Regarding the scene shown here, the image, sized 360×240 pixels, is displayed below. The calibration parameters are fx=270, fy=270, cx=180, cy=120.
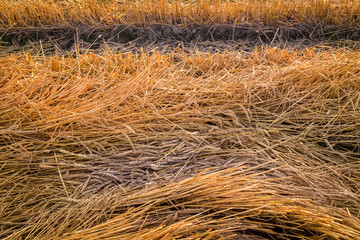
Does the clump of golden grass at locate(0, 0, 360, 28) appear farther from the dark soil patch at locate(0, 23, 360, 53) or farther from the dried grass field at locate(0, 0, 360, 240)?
the dried grass field at locate(0, 0, 360, 240)

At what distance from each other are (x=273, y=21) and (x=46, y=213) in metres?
3.49

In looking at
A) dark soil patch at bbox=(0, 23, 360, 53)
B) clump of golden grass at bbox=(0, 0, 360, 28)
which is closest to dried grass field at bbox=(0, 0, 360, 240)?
dark soil patch at bbox=(0, 23, 360, 53)

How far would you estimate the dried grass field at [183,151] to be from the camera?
1.03m

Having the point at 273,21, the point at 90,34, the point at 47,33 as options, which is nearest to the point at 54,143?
the point at 90,34

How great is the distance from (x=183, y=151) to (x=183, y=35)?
240 cm

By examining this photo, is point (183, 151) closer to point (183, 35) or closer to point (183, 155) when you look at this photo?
point (183, 155)

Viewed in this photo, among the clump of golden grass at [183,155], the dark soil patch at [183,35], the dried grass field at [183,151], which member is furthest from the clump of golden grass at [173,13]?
the clump of golden grass at [183,155]

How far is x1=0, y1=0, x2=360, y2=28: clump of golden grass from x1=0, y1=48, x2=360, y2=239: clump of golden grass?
165 cm

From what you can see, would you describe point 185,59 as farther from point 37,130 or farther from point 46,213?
point 46,213

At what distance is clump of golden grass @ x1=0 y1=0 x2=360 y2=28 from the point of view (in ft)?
11.5

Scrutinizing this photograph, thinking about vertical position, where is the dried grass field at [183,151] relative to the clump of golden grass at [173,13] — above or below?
below

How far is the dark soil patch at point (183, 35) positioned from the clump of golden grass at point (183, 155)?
1.32m

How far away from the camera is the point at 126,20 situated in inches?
141

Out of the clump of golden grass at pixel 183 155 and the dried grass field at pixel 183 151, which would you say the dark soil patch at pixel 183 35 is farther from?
the clump of golden grass at pixel 183 155
